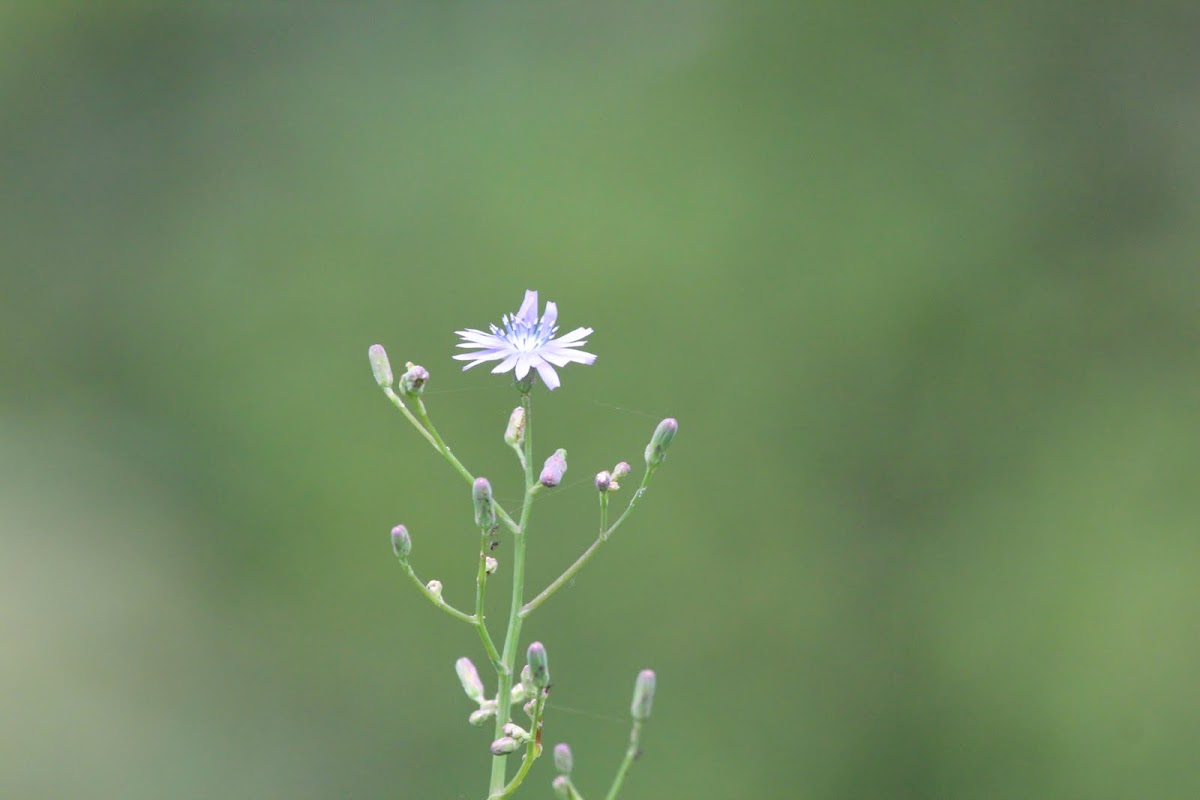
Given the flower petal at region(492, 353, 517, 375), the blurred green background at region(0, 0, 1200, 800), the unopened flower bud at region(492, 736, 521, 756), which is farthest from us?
the blurred green background at region(0, 0, 1200, 800)

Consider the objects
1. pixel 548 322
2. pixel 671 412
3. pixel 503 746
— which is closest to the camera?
pixel 503 746

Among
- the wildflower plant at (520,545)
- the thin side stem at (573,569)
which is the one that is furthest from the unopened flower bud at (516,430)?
the thin side stem at (573,569)

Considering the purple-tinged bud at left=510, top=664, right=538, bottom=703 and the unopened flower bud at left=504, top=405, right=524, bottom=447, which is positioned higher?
the unopened flower bud at left=504, top=405, right=524, bottom=447

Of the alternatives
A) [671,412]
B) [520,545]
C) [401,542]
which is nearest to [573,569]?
[520,545]

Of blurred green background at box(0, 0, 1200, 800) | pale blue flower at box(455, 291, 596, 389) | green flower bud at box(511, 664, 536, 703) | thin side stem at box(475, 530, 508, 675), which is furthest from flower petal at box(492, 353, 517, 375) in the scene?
blurred green background at box(0, 0, 1200, 800)

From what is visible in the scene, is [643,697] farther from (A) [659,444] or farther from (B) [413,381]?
(B) [413,381]

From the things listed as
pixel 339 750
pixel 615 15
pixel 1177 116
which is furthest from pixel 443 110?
pixel 1177 116

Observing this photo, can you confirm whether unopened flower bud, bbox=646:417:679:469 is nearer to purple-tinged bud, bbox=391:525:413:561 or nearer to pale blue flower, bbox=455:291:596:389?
pale blue flower, bbox=455:291:596:389

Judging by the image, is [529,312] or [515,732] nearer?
[515,732]

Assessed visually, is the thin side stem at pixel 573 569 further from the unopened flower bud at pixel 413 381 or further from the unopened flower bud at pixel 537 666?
the unopened flower bud at pixel 413 381
